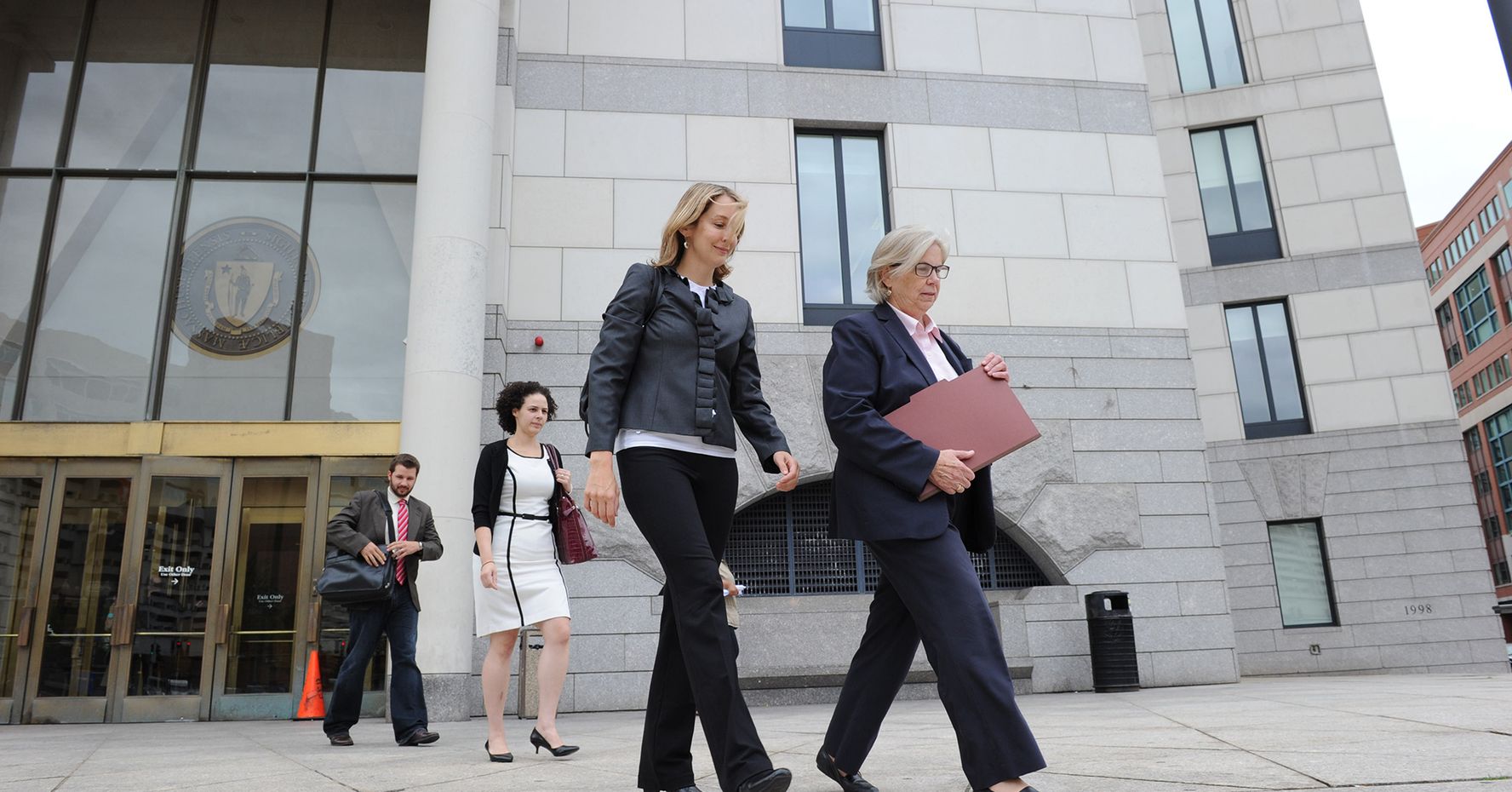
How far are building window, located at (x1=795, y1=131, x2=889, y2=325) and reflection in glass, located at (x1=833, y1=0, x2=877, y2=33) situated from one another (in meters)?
1.42

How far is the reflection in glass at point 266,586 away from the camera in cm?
1003

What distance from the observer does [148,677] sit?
9961 mm

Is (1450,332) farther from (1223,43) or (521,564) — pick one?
(521,564)

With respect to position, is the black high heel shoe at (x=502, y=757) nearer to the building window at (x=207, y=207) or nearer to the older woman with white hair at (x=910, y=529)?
the older woman with white hair at (x=910, y=529)

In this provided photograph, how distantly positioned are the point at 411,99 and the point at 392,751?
29.5 feet

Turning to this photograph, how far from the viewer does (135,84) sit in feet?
39.8

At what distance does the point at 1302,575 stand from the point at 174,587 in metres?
15.8

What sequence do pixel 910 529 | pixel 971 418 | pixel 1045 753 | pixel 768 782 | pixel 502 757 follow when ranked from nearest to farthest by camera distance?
pixel 768 782, pixel 910 529, pixel 971 418, pixel 1045 753, pixel 502 757

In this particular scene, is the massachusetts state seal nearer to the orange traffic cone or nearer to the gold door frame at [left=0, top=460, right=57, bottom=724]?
the gold door frame at [left=0, top=460, right=57, bottom=724]

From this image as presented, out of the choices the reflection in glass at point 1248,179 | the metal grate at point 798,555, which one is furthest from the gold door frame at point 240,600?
the reflection in glass at point 1248,179

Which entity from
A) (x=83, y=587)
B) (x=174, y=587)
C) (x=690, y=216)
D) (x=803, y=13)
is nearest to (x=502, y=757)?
(x=690, y=216)

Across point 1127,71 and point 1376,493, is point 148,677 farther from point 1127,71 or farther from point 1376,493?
point 1376,493

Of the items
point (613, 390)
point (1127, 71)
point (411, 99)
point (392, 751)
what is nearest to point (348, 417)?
point (411, 99)

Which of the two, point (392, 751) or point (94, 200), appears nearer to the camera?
point (392, 751)
